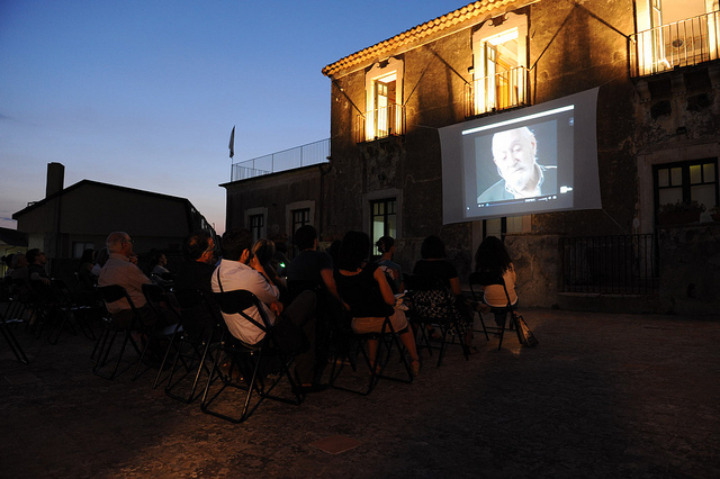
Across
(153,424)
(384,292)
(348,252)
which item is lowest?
(153,424)

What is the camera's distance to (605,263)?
8820 mm

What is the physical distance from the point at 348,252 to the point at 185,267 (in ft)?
4.38

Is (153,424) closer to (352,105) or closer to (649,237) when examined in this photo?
A: (649,237)

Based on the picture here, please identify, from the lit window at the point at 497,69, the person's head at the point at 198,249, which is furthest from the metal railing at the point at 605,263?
the person's head at the point at 198,249

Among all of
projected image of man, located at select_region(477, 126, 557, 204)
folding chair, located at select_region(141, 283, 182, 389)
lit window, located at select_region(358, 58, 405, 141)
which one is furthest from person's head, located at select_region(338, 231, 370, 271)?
lit window, located at select_region(358, 58, 405, 141)

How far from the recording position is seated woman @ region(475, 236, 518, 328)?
5.07m

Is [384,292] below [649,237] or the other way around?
below

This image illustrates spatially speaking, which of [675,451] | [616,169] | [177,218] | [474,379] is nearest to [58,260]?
[177,218]

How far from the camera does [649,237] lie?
8.84 m

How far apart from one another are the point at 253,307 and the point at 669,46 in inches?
398

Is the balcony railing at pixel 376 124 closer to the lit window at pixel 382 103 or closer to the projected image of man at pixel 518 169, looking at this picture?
the lit window at pixel 382 103

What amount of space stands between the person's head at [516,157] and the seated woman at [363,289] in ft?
24.4

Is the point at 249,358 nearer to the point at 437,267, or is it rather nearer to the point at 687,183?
the point at 437,267

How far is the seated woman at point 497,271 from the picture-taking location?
507cm
